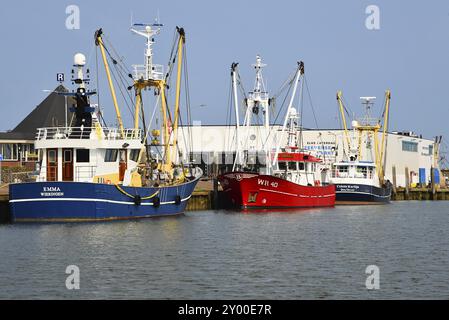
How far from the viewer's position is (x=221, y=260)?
37.7 meters

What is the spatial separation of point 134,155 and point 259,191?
60.7 feet

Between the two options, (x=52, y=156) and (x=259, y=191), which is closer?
(x=52, y=156)

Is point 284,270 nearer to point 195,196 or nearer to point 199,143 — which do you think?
point 195,196

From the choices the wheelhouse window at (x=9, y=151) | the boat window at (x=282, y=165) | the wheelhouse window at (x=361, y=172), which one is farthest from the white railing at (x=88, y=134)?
the wheelhouse window at (x=361, y=172)

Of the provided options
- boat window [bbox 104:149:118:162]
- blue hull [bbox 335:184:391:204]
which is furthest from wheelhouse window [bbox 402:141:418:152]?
boat window [bbox 104:149:118:162]

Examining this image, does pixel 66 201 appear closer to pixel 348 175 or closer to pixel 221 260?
pixel 221 260

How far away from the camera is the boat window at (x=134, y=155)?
57.4m

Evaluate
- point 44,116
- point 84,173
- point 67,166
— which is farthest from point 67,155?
point 44,116

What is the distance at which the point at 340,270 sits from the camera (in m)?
35.2

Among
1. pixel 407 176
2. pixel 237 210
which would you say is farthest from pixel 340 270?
pixel 407 176

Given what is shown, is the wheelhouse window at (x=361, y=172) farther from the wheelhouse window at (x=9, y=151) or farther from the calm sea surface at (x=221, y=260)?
the calm sea surface at (x=221, y=260)

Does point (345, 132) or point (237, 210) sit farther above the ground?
point (345, 132)
